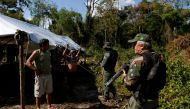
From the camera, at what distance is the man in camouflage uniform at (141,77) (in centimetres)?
507

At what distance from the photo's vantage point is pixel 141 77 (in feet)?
16.6

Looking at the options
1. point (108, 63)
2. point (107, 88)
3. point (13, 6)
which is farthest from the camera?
point (13, 6)

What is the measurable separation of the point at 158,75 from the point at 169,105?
5.10 m

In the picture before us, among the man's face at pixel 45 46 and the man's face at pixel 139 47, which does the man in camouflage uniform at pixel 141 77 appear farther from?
the man's face at pixel 45 46

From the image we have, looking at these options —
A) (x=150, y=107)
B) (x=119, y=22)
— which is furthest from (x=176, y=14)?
(x=150, y=107)

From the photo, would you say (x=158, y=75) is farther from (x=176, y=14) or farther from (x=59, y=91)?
Result: (x=176, y=14)

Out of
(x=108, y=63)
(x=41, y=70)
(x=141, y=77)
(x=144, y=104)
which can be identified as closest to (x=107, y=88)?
(x=108, y=63)

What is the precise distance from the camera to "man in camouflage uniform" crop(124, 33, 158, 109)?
5066 mm

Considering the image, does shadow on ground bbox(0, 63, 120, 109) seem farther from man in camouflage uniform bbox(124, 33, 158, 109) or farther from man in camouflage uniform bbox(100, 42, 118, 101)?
man in camouflage uniform bbox(124, 33, 158, 109)

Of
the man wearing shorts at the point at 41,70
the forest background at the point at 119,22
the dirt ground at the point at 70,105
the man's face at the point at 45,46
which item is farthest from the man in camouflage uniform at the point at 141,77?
the forest background at the point at 119,22

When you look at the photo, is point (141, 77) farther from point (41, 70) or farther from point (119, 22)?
point (119, 22)

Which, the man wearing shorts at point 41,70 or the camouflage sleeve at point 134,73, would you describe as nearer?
the camouflage sleeve at point 134,73

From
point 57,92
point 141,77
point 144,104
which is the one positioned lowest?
point 57,92

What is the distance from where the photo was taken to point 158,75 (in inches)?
202
